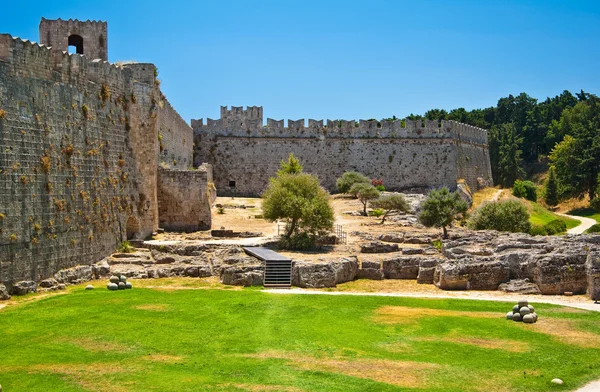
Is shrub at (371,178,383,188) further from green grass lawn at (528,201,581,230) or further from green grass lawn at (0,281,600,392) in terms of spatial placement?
green grass lawn at (0,281,600,392)

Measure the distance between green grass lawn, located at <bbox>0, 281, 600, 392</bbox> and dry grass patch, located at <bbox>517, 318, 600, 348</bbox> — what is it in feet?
0.13

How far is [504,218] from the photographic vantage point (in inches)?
1438

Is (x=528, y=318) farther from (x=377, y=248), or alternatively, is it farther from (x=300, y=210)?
(x=300, y=210)

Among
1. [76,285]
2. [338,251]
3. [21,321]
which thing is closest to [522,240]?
[338,251]

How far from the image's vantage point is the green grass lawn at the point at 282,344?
1240cm

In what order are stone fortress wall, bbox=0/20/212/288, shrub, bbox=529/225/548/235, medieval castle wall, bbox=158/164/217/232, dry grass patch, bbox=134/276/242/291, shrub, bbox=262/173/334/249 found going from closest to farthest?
stone fortress wall, bbox=0/20/212/288 < dry grass patch, bbox=134/276/242/291 < shrub, bbox=262/173/334/249 < medieval castle wall, bbox=158/164/217/232 < shrub, bbox=529/225/548/235

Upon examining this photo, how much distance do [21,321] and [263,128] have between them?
39.4 m

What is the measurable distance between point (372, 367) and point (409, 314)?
5.48 meters

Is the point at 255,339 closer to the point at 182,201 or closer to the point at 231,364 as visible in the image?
the point at 231,364

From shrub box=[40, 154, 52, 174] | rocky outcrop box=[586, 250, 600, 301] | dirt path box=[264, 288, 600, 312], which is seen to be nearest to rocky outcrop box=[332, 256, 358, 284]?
dirt path box=[264, 288, 600, 312]

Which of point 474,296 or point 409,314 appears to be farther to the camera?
point 474,296

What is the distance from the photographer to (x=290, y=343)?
15.0 metres

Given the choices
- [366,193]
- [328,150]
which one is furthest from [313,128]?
[366,193]

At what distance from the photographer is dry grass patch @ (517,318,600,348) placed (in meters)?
15.8
